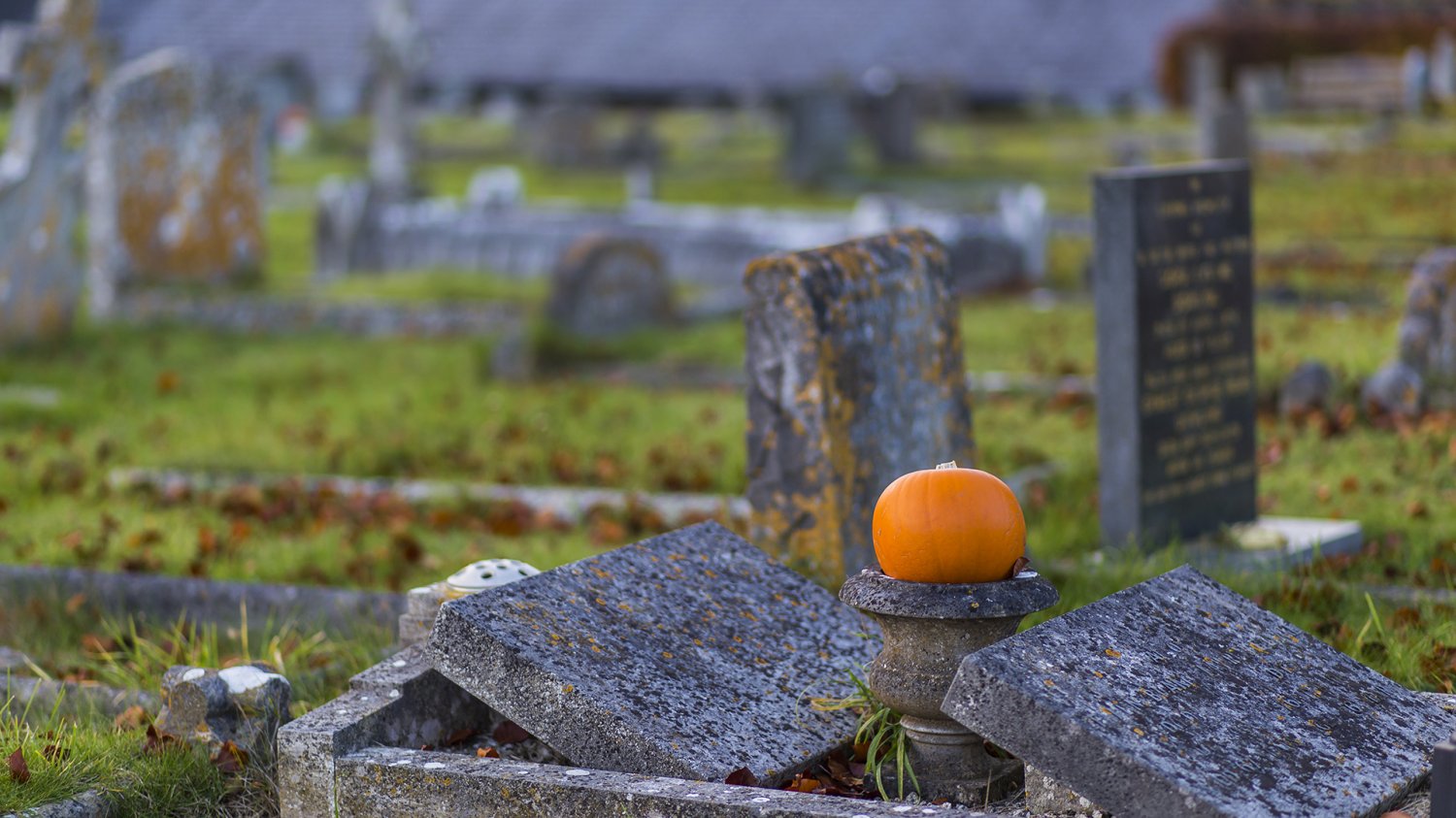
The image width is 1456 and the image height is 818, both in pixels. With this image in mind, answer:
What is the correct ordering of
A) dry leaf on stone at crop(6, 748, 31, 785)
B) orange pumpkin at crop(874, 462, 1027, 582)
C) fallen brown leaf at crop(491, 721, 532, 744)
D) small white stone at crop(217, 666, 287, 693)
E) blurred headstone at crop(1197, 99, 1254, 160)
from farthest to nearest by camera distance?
1. blurred headstone at crop(1197, 99, 1254, 160)
2. small white stone at crop(217, 666, 287, 693)
3. fallen brown leaf at crop(491, 721, 532, 744)
4. dry leaf on stone at crop(6, 748, 31, 785)
5. orange pumpkin at crop(874, 462, 1027, 582)

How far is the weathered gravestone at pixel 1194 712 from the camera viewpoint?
320cm

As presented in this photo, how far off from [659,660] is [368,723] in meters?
0.66

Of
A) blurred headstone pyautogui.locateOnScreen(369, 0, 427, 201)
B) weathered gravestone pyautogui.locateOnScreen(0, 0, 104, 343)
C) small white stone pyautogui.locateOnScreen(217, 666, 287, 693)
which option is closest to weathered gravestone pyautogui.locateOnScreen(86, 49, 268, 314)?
weathered gravestone pyautogui.locateOnScreen(0, 0, 104, 343)

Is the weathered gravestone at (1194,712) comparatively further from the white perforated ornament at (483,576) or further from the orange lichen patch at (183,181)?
the orange lichen patch at (183,181)

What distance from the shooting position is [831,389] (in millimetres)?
5488

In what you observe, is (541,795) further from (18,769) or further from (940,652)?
(18,769)

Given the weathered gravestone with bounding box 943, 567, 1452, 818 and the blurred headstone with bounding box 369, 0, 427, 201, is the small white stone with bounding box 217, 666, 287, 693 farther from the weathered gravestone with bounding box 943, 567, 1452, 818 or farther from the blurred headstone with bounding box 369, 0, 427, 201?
the blurred headstone with bounding box 369, 0, 427, 201

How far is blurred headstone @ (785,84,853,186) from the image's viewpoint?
2688 cm

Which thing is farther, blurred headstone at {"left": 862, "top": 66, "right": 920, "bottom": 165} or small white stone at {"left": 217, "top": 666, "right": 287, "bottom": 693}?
blurred headstone at {"left": 862, "top": 66, "right": 920, "bottom": 165}

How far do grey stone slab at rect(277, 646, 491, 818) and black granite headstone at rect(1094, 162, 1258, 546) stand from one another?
2.84 metres

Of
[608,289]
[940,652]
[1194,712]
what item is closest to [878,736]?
[940,652]

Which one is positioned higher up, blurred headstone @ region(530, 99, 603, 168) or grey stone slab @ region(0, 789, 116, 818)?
blurred headstone @ region(530, 99, 603, 168)

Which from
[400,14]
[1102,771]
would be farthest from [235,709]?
[400,14]

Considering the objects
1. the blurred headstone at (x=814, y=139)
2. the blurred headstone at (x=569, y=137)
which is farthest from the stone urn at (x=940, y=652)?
the blurred headstone at (x=569, y=137)
